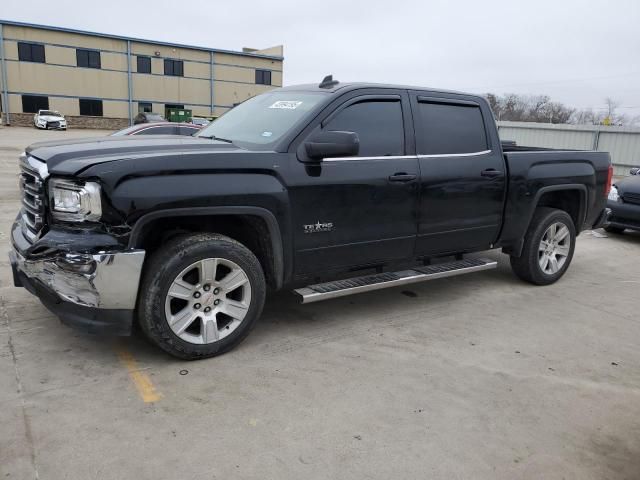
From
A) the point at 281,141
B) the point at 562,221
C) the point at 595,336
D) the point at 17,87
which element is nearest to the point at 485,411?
the point at 595,336

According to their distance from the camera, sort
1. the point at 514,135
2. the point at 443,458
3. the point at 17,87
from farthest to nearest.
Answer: the point at 17,87, the point at 514,135, the point at 443,458

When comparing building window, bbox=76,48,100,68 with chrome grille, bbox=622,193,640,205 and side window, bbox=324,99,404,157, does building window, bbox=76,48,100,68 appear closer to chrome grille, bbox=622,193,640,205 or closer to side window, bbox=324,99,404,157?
chrome grille, bbox=622,193,640,205

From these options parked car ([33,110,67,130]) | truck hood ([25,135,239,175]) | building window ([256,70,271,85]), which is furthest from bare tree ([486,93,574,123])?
truck hood ([25,135,239,175])

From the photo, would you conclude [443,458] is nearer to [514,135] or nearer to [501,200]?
[501,200]

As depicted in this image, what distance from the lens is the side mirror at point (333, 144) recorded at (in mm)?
3801

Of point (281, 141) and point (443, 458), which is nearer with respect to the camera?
point (443, 458)

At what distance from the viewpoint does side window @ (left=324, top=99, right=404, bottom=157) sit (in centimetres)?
426

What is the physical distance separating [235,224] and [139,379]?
125cm

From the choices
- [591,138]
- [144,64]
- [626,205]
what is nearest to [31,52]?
[144,64]

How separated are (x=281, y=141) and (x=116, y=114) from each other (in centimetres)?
4813

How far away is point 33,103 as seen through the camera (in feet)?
145

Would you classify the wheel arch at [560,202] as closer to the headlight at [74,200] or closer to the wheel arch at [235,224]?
the wheel arch at [235,224]

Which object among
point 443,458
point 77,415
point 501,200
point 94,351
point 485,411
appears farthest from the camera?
A: point 501,200

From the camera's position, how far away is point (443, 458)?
9.13 feet
